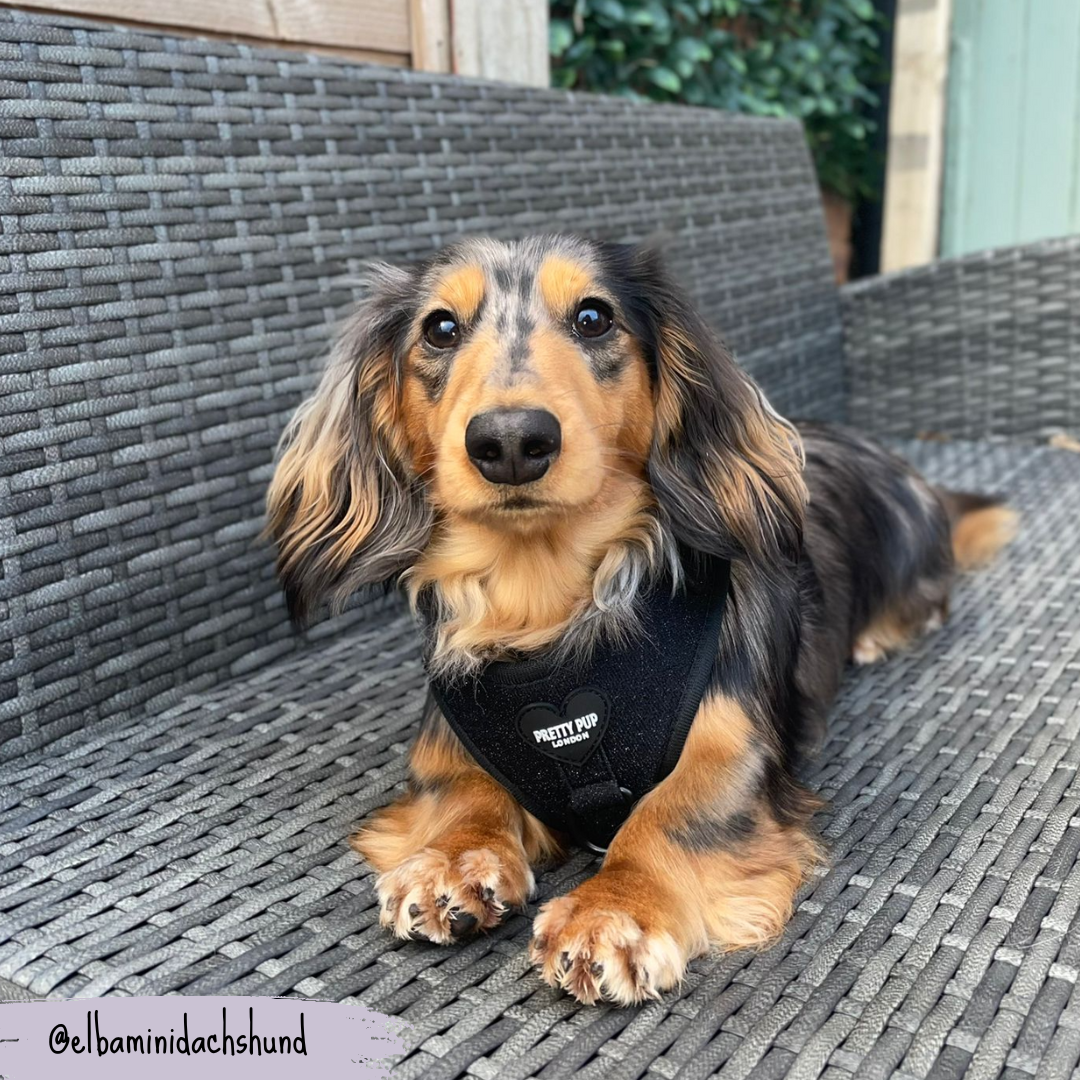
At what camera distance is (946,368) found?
3691mm

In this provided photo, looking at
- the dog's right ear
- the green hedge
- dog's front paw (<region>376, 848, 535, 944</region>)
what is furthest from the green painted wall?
dog's front paw (<region>376, 848, 535, 944</region>)

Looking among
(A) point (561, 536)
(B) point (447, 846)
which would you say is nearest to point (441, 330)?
(A) point (561, 536)

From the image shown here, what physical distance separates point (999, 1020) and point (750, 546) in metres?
0.73

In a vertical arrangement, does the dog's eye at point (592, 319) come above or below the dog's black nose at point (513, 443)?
above

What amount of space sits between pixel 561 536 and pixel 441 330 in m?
0.36

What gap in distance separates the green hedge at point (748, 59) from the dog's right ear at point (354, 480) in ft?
7.87

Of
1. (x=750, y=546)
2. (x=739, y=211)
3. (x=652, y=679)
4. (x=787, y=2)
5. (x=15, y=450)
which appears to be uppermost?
(x=787, y=2)

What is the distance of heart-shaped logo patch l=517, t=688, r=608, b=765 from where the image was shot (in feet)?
5.19

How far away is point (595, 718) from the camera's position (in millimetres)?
1581

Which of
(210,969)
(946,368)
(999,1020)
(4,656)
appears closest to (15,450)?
(4,656)

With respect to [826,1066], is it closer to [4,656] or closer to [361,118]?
[4,656]

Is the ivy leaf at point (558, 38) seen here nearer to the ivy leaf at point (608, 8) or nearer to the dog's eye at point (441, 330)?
the ivy leaf at point (608, 8)

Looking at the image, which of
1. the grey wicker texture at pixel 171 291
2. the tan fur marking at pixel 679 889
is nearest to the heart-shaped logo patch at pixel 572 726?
A: the tan fur marking at pixel 679 889

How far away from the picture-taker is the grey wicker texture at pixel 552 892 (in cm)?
120
